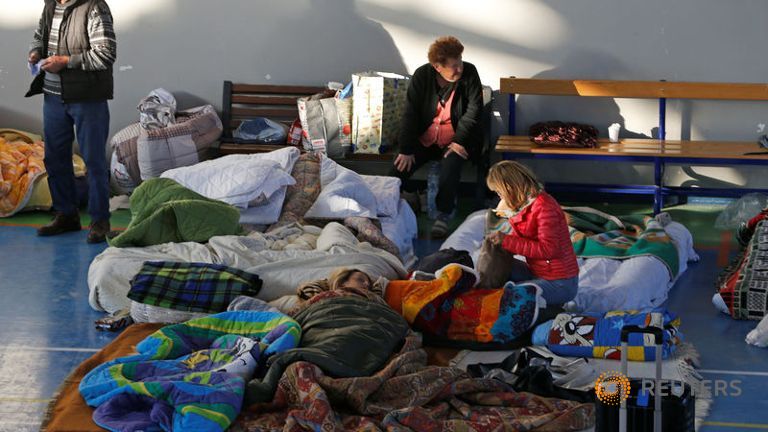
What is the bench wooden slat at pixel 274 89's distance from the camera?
9164 mm

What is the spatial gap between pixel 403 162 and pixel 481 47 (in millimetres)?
A: 1241

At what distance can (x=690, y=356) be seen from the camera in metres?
5.39

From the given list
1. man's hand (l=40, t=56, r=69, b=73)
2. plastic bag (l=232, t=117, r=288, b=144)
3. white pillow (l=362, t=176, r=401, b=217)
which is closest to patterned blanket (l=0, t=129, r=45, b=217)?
man's hand (l=40, t=56, r=69, b=73)

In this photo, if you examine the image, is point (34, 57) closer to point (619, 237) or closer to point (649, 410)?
point (619, 237)

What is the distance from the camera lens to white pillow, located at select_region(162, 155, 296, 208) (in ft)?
24.0

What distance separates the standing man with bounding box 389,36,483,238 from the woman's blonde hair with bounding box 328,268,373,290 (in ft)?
8.10

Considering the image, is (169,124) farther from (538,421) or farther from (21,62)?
(538,421)

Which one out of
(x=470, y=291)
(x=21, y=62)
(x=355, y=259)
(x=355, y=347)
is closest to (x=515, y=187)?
(x=470, y=291)

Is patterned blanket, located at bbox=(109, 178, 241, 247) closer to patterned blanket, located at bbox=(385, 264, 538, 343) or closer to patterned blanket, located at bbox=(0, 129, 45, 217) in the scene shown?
patterned blanket, located at bbox=(385, 264, 538, 343)

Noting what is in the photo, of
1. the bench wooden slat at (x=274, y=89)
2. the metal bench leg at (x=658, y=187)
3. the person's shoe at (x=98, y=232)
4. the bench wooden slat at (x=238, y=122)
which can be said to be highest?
the bench wooden slat at (x=274, y=89)

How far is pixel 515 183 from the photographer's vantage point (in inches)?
230

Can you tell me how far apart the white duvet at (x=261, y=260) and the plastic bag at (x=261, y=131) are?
2363 millimetres

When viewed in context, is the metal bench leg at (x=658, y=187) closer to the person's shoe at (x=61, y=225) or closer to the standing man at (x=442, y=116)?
the standing man at (x=442, y=116)

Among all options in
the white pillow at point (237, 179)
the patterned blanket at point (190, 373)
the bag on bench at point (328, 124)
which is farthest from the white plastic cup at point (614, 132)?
the patterned blanket at point (190, 373)
